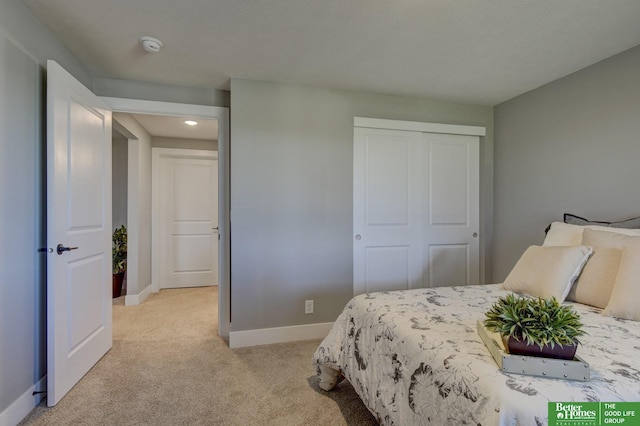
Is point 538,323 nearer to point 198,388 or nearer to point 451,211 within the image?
point 198,388

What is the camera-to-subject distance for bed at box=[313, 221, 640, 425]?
89cm

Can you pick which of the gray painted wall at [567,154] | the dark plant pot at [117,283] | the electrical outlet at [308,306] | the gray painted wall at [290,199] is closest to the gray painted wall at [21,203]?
the gray painted wall at [290,199]

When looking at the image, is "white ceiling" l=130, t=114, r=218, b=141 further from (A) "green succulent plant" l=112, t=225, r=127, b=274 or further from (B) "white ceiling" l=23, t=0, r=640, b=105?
(A) "green succulent plant" l=112, t=225, r=127, b=274

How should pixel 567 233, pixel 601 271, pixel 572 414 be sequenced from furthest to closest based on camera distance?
1. pixel 567 233
2. pixel 601 271
3. pixel 572 414

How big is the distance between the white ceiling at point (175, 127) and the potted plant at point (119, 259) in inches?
58.1

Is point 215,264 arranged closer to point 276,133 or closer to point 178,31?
point 276,133

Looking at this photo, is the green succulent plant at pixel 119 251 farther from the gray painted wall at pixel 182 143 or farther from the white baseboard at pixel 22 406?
the white baseboard at pixel 22 406

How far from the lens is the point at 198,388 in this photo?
207cm

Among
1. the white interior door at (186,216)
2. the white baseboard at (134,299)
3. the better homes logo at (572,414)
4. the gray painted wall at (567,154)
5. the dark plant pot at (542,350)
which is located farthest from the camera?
the white interior door at (186,216)

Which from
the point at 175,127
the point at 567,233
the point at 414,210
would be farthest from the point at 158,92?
the point at 567,233

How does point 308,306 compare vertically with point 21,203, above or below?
below

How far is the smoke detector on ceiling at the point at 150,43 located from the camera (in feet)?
6.88

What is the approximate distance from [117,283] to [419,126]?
13.7 feet

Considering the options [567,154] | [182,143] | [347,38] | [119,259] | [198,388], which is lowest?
[198,388]
